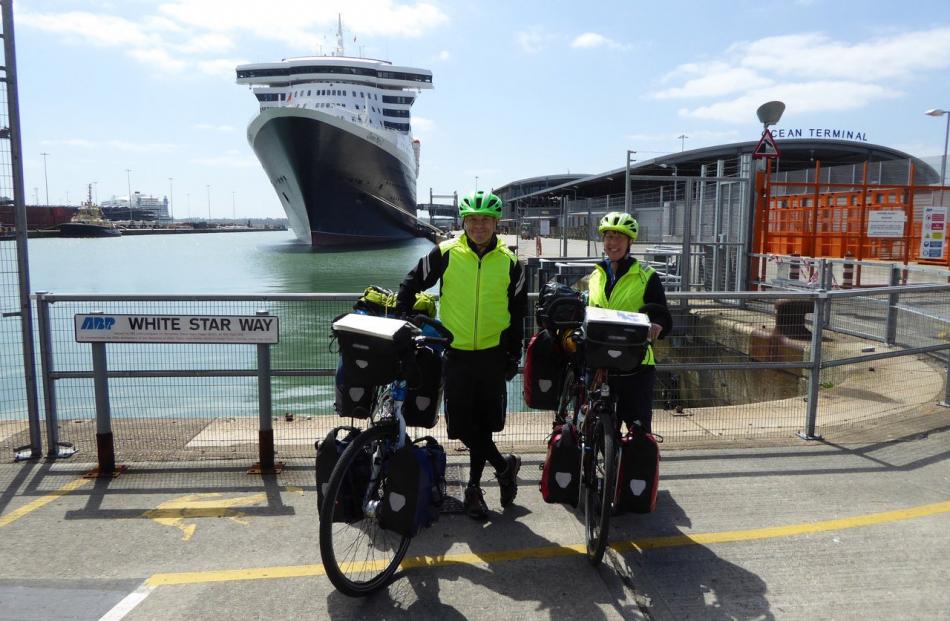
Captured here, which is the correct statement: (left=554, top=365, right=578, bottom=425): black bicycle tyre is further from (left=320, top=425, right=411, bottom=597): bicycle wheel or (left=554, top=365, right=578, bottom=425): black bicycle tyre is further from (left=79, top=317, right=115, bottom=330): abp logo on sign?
(left=79, top=317, right=115, bottom=330): abp logo on sign

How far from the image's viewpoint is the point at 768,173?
38.5 feet

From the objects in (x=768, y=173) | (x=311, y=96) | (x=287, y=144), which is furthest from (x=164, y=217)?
(x=768, y=173)

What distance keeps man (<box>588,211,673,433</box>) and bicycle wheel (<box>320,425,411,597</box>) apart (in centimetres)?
139

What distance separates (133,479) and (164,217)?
21098 centimetres

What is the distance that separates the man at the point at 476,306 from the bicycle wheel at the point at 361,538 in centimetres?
68

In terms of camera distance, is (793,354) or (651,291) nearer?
(651,291)

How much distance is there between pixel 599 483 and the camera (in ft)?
12.1

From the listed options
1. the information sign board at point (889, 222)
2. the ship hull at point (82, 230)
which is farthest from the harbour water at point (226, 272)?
the ship hull at point (82, 230)

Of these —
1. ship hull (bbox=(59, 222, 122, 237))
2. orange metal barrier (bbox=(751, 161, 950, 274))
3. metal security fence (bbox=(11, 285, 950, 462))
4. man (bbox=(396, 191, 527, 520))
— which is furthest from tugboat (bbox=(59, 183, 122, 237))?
man (bbox=(396, 191, 527, 520))

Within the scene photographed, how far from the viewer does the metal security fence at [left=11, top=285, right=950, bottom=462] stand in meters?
4.89

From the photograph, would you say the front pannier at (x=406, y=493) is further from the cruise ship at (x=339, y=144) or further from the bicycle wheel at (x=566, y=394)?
the cruise ship at (x=339, y=144)

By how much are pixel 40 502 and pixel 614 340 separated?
3.52 meters

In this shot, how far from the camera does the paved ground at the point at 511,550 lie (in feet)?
9.89

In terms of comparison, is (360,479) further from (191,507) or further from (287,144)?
(287,144)
